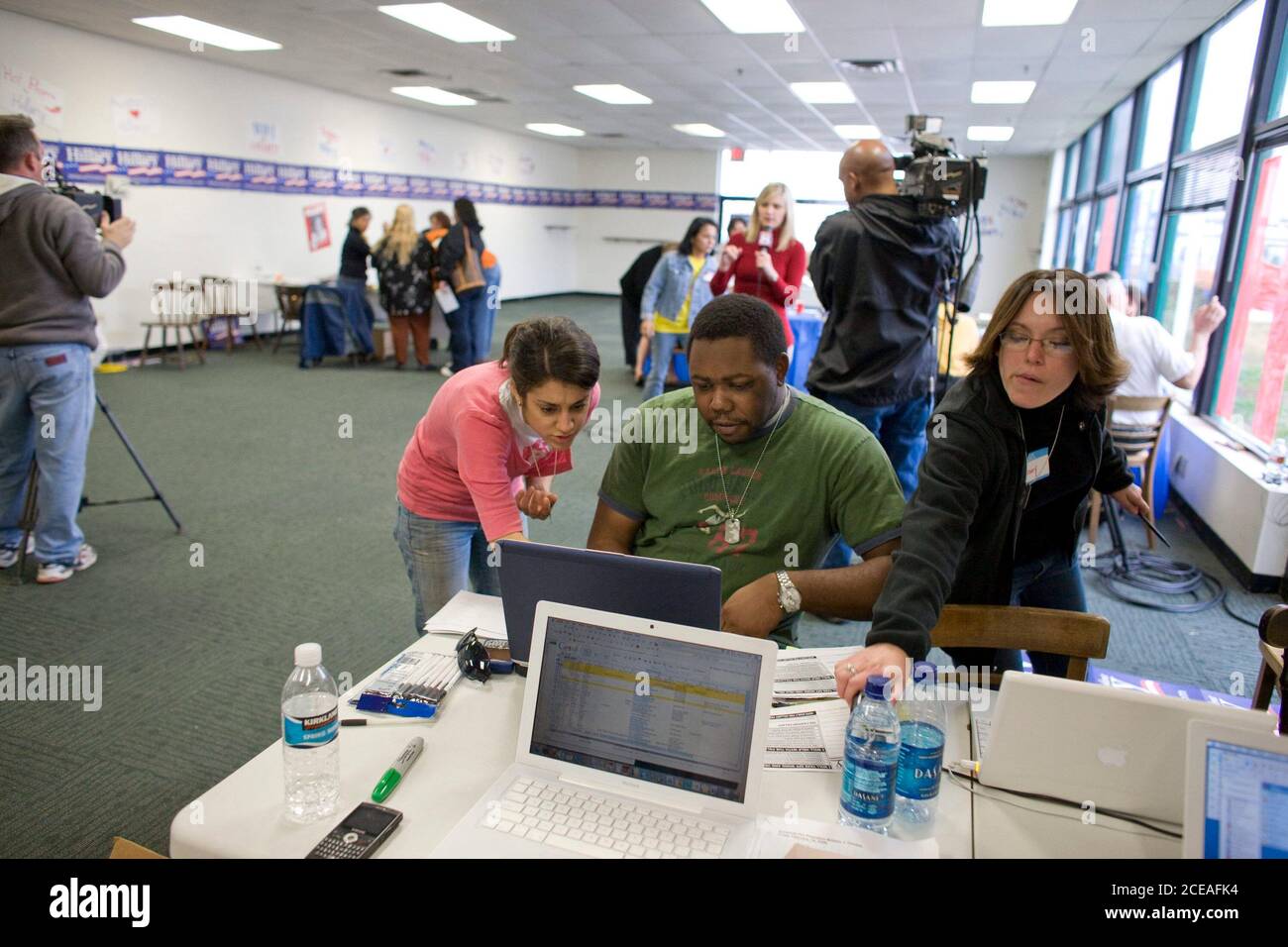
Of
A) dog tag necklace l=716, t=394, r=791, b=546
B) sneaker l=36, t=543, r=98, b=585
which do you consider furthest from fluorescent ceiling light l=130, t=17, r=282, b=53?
dog tag necklace l=716, t=394, r=791, b=546

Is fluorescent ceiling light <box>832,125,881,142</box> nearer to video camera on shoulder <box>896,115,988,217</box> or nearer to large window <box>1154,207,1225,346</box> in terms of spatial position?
large window <box>1154,207,1225,346</box>

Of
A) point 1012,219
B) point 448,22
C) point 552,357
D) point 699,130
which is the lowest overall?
point 552,357

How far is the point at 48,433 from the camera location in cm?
321

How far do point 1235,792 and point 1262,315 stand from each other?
4.33 meters

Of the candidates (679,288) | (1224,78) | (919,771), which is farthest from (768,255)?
(919,771)

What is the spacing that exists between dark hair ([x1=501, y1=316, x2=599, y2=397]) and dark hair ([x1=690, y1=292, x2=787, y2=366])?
0.22 metres

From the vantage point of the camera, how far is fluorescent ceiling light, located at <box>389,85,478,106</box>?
953 centimetres

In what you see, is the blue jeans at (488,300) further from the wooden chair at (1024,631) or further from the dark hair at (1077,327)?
the wooden chair at (1024,631)

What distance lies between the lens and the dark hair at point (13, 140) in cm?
296

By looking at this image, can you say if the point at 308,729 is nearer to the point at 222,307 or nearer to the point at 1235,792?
the point at 1235,792
